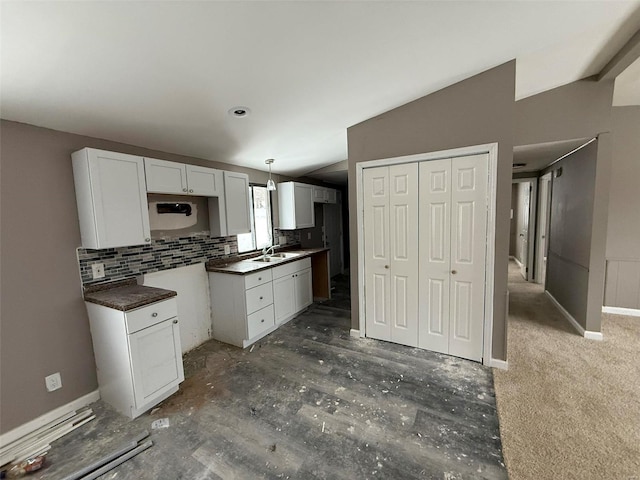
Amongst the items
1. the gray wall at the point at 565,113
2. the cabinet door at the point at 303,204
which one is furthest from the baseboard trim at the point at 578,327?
the cabinet door at the point at 303,204

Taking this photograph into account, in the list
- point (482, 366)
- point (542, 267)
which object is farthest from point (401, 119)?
point (542, 267)

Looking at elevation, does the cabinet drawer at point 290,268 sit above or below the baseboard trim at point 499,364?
above

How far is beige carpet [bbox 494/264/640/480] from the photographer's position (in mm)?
1477

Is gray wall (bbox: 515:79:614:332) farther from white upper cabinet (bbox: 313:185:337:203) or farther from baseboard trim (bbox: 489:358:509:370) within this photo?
white upper cabinet (bbox: 313:185:337:203)

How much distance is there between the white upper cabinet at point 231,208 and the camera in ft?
9.78

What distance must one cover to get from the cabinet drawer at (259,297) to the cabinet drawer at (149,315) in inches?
34.1

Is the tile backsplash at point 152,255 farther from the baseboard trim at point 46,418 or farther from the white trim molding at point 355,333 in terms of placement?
the white trim molding at point 355,333

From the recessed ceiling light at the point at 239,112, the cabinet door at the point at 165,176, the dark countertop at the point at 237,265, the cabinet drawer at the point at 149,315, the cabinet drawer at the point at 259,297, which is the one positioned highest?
the recessed ceiling light at the point at 239,112

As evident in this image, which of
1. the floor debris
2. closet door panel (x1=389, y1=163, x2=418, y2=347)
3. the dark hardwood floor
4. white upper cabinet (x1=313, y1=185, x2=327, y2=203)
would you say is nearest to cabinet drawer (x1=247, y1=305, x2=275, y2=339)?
the dark hardwood floor

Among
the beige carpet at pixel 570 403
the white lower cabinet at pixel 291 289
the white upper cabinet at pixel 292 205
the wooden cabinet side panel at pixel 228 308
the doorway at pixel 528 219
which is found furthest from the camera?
the doorway at pixel 528 219

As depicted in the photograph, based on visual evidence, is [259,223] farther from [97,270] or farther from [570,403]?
[570,403]

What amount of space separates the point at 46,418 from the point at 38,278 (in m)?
1.04

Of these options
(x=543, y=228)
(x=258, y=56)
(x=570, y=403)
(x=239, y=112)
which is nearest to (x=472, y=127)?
(x=258, y=56)

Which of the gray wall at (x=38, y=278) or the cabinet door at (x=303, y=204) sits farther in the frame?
the cabinet door at (x=303, y=204)
